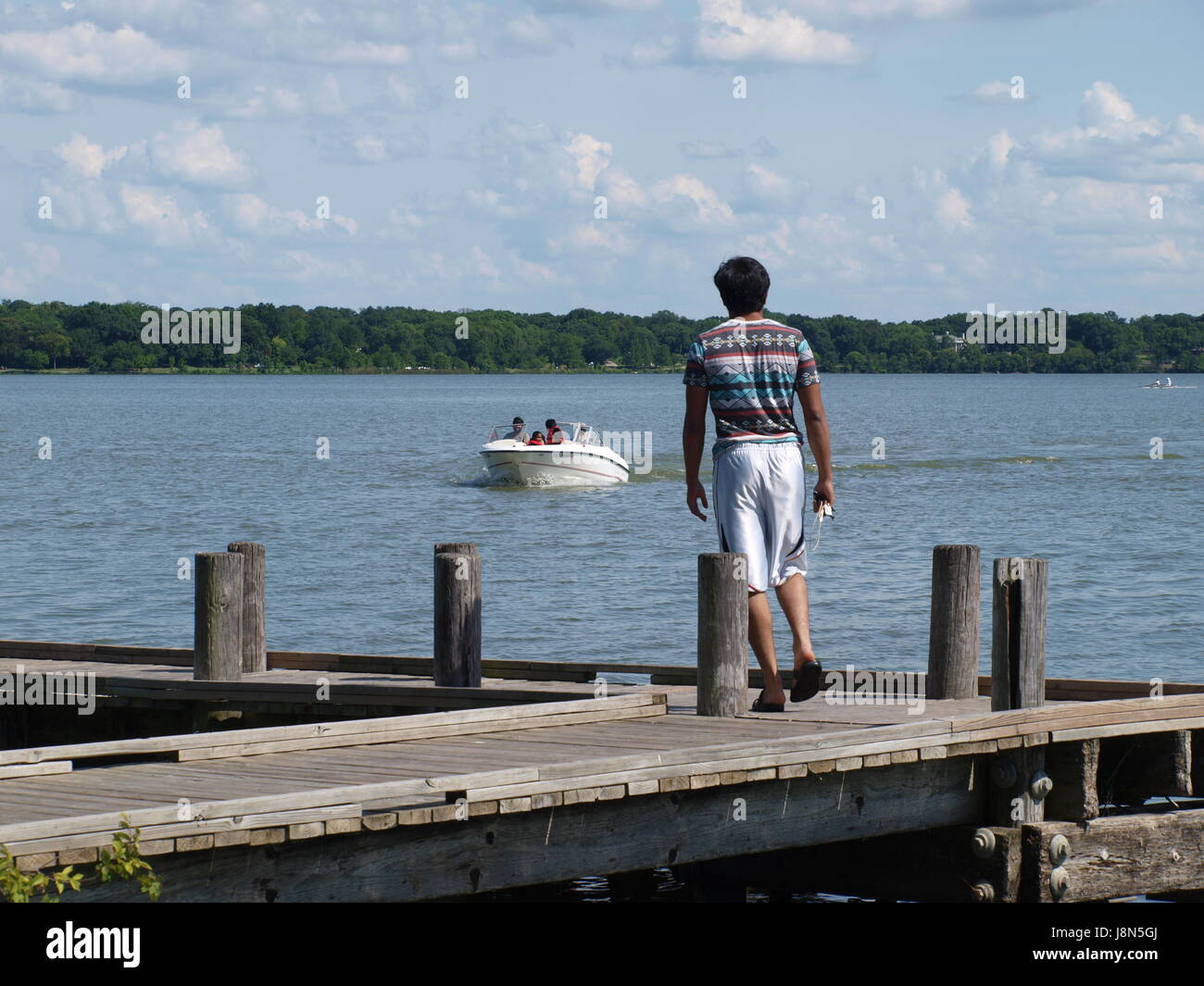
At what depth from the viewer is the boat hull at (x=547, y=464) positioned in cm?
4878

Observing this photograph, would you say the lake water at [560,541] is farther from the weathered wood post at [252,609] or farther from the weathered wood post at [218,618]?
the weathered wood post at [218,618]

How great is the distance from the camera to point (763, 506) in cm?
912

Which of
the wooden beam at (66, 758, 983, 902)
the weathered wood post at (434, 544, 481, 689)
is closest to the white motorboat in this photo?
the weathered wood post at (434, 544, 481, 689)

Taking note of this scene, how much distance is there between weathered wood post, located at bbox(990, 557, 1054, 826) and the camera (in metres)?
8.93

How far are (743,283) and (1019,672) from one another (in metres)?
2.45

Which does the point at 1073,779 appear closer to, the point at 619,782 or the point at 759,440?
the point at 759,440

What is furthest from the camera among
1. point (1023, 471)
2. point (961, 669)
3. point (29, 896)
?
point (1023, 471)

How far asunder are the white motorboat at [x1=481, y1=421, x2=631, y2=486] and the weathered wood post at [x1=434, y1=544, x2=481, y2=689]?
3785 centimetres

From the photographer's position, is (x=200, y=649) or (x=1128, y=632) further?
(x=1128, y=632)

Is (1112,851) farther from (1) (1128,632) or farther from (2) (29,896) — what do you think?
(1) (1128,632)

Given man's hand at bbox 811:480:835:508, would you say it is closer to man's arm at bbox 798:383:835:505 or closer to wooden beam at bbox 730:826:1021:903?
man's arm at bbox 798:383:835:505

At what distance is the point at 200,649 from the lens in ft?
36.6
